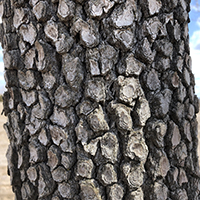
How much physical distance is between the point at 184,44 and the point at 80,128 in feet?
2.42

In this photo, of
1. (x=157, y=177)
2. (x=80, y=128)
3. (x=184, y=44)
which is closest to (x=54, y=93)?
(x=80, y=128)

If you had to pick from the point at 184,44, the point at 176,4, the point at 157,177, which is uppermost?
the point at 176,4

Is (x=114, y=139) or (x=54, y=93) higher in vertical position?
(x=54, y=93)

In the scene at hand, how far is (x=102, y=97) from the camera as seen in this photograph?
1.17 m

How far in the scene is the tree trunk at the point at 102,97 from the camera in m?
1.17

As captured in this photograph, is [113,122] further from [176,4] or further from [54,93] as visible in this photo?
[176,4]

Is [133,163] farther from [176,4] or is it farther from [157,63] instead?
[176,4]

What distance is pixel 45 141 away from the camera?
1.26 metres

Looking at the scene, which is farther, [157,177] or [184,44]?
[184,44]

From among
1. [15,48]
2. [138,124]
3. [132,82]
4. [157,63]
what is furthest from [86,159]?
[15,48]

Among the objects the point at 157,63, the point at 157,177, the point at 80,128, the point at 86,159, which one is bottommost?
the point at 157,177

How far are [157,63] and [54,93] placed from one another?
52 centimetres

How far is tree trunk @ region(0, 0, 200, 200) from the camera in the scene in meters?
1.17

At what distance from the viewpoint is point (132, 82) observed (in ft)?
3.88
